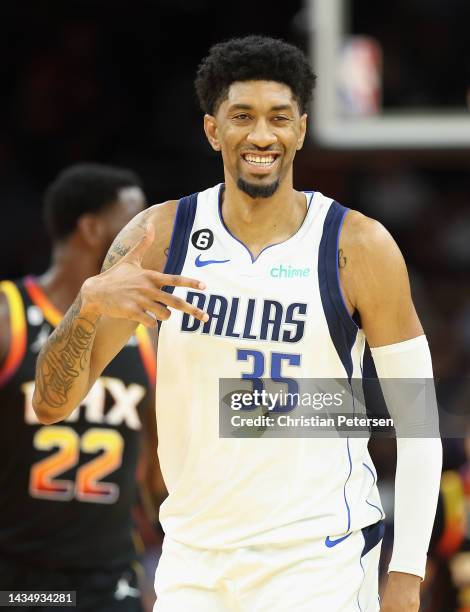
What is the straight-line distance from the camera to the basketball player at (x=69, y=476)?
5270 mm

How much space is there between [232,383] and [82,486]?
5.65 feet

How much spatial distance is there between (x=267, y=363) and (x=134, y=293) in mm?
498

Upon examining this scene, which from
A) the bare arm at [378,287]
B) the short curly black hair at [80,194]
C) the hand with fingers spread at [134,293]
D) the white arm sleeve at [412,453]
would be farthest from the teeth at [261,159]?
the short curly black hair at [80,194]

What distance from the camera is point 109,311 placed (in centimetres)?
361

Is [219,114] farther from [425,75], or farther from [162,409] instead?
[425,75]

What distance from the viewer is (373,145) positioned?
28.2ft

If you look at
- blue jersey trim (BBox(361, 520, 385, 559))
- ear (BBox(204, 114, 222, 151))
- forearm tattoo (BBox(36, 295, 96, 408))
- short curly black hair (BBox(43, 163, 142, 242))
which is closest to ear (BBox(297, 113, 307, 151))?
ear (BBox(204, 114, 222, 151))

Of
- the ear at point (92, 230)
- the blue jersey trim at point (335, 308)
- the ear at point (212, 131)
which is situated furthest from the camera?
the ear at point (92, 230)

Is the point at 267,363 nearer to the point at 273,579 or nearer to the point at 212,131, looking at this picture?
the point at 273,579

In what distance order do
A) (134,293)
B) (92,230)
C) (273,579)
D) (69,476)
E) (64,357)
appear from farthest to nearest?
(92,230) < (69,476) < (64,357) < (273,579) < (134,293)

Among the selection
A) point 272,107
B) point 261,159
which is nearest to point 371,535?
point 261,159

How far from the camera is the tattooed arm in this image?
356 cm

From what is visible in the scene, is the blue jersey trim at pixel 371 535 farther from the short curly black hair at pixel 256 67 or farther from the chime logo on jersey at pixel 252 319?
the short curly black hair at pixel 256 67

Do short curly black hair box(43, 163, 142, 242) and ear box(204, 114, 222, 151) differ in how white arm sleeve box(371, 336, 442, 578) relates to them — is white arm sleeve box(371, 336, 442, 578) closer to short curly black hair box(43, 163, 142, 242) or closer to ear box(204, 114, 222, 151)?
ear box(204, 114, 222, 151)
